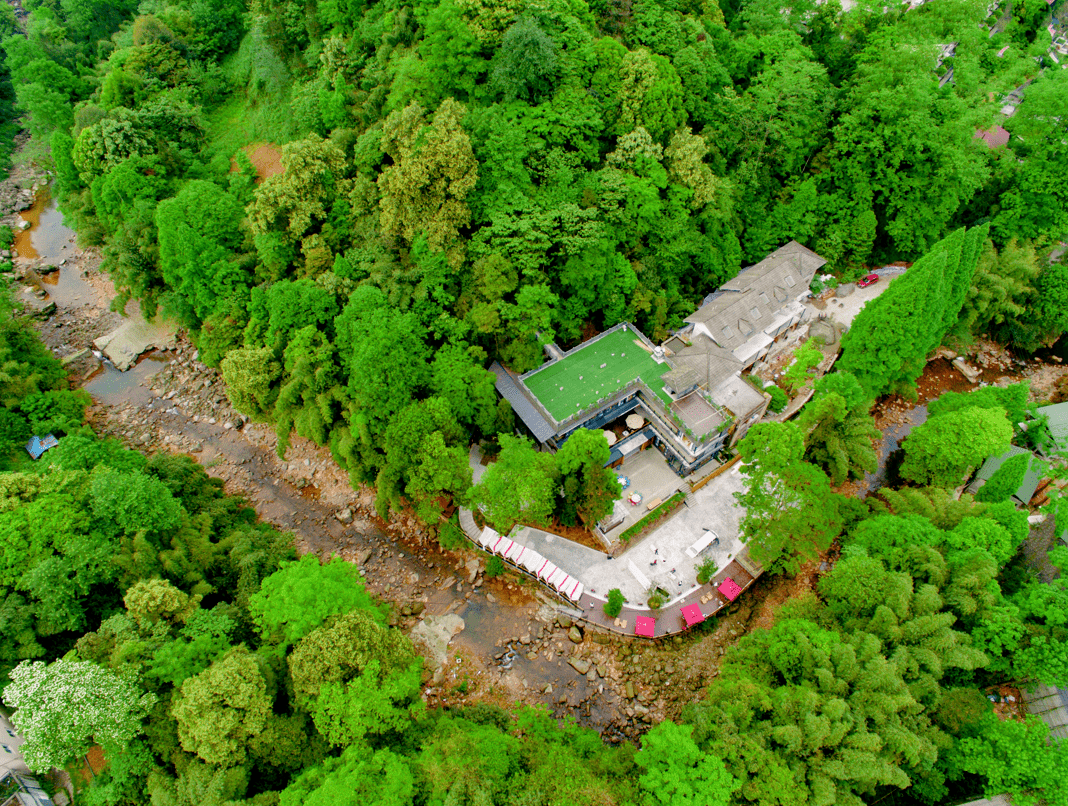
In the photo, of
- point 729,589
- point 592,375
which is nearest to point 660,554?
point 729,589

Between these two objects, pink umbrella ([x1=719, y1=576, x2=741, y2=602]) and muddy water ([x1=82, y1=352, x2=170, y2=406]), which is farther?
muddy water ([x1=82, y1=352, x2=170, y2=406])

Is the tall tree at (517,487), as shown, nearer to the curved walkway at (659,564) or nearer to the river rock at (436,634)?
the curved walkway at (659,564)

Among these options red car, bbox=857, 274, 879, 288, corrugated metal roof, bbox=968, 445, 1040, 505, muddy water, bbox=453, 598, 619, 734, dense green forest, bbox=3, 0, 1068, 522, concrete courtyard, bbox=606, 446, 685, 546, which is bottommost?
muddy water, bbox=453, 598, 619, 734

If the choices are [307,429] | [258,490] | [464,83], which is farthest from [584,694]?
[464,83]

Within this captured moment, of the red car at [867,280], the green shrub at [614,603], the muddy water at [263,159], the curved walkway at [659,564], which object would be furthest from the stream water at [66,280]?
the red car at [867,280]

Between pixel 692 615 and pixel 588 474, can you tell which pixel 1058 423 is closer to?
pixel 692 615

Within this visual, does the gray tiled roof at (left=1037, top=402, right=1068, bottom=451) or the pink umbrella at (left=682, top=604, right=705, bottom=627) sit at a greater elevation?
the gray tiled roof at (left=1037, top=402, right=1068, bottom=451)

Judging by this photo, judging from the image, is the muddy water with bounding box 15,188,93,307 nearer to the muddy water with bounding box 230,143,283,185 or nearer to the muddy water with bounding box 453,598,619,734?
the muddy water with bounding box 230,143,283,185

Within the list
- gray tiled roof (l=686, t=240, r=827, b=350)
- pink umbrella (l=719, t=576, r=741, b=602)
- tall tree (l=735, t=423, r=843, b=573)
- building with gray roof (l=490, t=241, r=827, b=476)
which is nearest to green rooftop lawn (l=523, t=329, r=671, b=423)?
building with gray roof (l=490, t=241, r=827, b=476)
